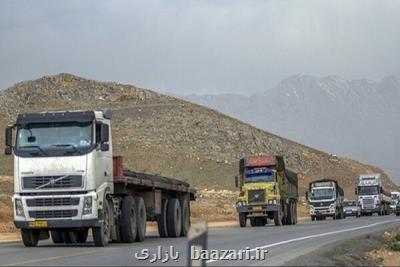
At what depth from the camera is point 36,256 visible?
1914 cm

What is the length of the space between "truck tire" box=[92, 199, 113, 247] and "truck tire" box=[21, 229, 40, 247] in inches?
77.3

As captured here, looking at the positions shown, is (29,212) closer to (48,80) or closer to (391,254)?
(391,254)

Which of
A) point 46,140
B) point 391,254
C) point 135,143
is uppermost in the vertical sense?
point 135,143

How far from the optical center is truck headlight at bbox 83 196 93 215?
21.6 m

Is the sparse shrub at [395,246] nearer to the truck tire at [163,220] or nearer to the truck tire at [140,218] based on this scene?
the truck tire at [140,218]

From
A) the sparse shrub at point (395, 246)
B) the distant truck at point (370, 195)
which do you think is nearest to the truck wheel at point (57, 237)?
the sparse shrub at point (395, 246)

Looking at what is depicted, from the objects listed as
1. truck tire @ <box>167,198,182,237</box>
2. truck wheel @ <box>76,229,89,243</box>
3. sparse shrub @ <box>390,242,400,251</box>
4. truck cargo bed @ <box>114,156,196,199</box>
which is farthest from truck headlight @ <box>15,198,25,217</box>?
sparse shrub @ <box>390,242,400,251</box>

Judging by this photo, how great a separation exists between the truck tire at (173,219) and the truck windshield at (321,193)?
32.3 metres

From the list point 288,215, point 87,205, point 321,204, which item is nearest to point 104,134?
point 87,205

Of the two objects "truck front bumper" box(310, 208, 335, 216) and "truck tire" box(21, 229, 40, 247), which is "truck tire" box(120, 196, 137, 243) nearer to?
"truck tire" box(21, 229, 40, 247)

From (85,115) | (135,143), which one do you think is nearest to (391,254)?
(85,115)

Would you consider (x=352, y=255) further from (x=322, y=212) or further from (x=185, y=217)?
(x=322, y=212)

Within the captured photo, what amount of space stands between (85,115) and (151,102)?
336ft

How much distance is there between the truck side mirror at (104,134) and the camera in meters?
21.9
